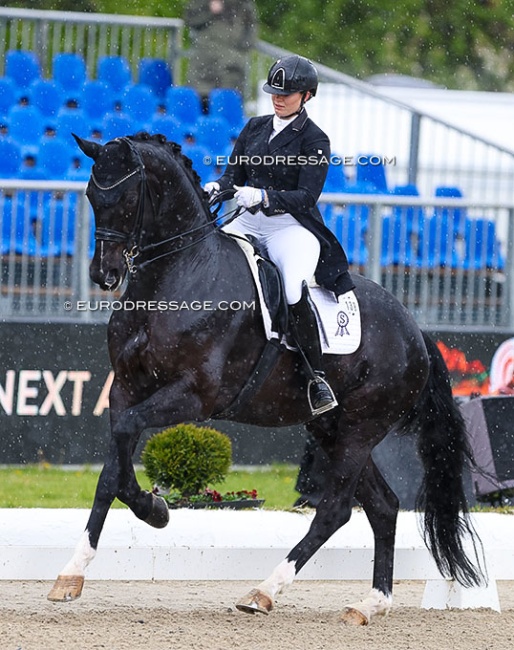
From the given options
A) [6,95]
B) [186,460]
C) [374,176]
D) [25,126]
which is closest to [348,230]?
[374,176]

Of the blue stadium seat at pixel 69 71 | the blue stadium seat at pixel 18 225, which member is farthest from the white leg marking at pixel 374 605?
the blue stadium seat at pixel 69 71

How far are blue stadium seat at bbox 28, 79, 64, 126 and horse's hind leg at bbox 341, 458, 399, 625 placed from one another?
8.35 meters

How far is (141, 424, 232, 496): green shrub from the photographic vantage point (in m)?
8.16

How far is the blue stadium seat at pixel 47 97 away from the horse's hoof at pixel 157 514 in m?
8.76

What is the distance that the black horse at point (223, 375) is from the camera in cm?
601

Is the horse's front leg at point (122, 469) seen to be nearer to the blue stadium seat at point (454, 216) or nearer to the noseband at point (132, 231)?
the noseband at point (132, 231)

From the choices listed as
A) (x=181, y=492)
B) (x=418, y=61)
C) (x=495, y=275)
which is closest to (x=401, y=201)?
(x=495, y=275)

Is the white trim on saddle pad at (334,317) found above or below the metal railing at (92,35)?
below

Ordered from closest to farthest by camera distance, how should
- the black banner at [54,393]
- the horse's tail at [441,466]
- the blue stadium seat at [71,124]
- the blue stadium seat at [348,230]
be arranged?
the horse's tail at [441,466], the black banner at [54,393], the blue stadium seat at [348,230], the blue stadium seat at [71,124]

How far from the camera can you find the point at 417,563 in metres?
7.19

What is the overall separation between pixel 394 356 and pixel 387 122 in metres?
8.01

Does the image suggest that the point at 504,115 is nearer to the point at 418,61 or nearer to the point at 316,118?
the point at 316,118

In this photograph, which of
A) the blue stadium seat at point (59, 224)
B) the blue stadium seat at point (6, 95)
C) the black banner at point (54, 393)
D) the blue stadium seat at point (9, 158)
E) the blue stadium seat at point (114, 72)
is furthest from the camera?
the blue stadium seat at point (114, 72)

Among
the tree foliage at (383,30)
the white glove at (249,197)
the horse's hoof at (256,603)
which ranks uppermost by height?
the tree foliage at (383,30)
